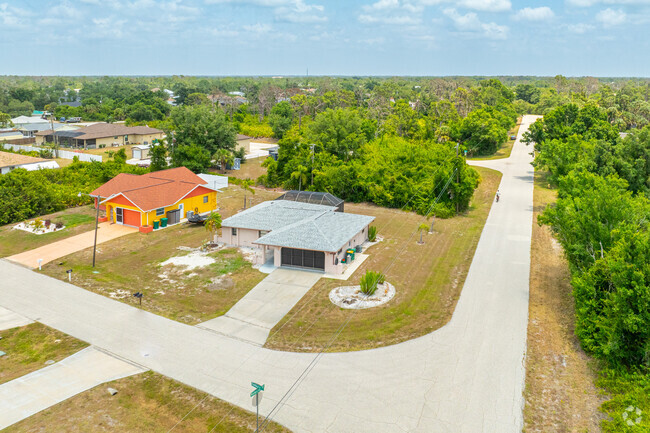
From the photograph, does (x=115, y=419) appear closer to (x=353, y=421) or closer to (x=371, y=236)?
(x=353, y=421)

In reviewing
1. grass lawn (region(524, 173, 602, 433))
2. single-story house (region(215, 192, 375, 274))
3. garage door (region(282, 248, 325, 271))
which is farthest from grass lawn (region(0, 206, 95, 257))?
grass lawn (region(524, 173, 602, 433))

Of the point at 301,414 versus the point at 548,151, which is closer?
the point at 301,414

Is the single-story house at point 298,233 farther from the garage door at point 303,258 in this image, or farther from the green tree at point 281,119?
the green tree at point 281,119

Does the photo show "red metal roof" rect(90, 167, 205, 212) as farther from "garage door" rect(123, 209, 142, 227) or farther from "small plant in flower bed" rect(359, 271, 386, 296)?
"small plant in flower bed" rect(359, 271, 386, 296)

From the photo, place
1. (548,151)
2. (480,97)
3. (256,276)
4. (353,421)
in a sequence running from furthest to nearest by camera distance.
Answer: (480,97) → (548,151) → (256,276) → (353,421)

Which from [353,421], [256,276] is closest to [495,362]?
[353,421]

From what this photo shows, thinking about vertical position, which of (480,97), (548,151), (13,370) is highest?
(480,97)
